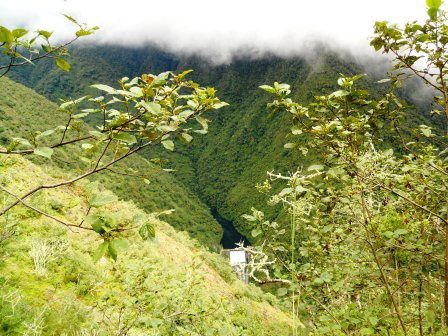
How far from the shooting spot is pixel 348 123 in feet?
6.90

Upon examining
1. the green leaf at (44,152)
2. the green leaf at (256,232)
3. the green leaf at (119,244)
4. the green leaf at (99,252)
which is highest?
the green leaf at (44,152)

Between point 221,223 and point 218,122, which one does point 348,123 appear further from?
point 218,122

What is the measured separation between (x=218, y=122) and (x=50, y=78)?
246 feet

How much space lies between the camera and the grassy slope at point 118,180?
4212cm

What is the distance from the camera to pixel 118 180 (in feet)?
164

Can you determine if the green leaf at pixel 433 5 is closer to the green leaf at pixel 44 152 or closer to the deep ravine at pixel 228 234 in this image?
the green leaf at pixel 44 152

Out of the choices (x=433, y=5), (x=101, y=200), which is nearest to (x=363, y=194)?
(x=433, y=5)

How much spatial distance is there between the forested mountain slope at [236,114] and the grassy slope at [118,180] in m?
11.8

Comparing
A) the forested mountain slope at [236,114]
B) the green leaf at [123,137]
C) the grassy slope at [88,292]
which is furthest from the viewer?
the forested mountain slope at [236,114]

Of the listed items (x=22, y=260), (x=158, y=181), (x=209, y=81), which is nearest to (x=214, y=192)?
(x=158, y=181)

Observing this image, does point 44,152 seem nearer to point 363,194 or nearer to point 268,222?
point 268,222

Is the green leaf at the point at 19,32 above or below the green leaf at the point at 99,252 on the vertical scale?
above

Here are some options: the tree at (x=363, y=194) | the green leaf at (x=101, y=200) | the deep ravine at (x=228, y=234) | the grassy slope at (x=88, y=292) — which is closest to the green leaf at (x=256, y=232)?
the tree at (x=363, y=194)

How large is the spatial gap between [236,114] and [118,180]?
8950 centimetres
